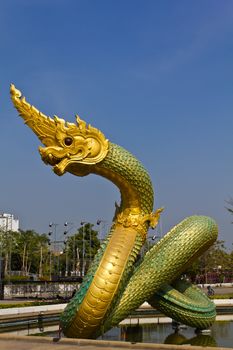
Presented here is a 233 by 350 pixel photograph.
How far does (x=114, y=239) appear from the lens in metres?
9.18

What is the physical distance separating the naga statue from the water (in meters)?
2.08

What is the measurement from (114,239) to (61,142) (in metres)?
2.05

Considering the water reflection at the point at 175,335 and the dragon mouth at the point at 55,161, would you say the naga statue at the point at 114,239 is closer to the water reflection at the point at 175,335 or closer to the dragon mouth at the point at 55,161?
the dragon mouth at the point at 55,161

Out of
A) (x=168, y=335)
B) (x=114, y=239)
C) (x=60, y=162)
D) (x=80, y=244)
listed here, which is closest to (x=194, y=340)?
(x=168, y=335)

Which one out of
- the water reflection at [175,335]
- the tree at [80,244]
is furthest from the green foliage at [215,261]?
the water reflection at [175,335]

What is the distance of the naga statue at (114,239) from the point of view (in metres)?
8.44

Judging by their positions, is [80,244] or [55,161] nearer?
[55,161]

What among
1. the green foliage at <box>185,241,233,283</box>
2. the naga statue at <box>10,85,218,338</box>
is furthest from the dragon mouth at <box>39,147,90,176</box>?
the green foliage at <box>185,241,233,283</box>

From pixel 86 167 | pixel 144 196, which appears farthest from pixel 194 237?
pixel 86 167

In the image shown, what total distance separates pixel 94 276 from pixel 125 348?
54.2 inches

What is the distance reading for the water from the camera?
11.3 metres

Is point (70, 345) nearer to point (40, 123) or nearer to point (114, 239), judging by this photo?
point (114, 239)

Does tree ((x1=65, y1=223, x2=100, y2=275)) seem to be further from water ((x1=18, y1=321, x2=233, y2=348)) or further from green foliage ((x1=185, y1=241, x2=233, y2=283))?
water ((x1=18, y1=321, x2=233, y2=348))

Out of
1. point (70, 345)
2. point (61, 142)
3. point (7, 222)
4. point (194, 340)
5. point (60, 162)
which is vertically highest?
point (7, 222)
